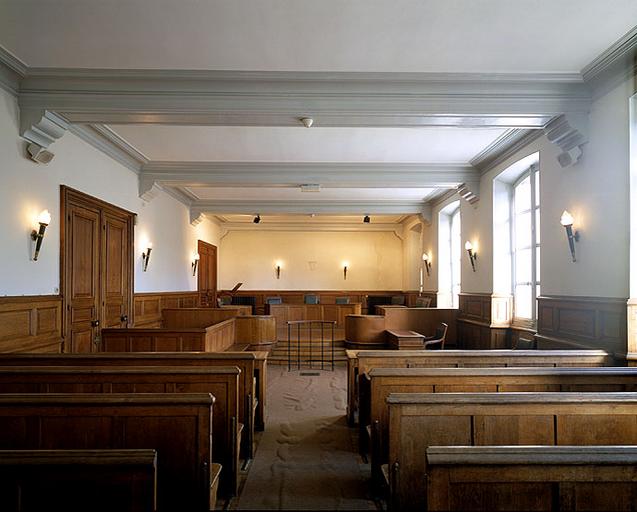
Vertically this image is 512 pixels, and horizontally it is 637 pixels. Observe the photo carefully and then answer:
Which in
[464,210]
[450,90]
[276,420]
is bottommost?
[276,420]

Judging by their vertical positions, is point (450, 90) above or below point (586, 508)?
above

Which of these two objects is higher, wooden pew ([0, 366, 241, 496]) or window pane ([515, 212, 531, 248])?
window pane ([515, 212, 531, 248])

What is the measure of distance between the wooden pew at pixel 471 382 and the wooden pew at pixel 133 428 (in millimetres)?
1326

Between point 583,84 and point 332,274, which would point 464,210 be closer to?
point 583,84

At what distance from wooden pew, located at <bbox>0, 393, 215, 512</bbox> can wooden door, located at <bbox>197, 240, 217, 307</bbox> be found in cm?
1036

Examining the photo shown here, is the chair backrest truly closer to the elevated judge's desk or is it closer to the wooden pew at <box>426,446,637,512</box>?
the elevated judge's desk

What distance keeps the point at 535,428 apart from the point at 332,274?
1346 centimetres

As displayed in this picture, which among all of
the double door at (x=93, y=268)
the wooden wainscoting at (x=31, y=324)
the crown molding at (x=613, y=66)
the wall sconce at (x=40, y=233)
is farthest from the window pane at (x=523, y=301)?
the wall sconce at (x=40, y=233)

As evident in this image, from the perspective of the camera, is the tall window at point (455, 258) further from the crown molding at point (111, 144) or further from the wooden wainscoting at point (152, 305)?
the crown molding at point (111, 144)

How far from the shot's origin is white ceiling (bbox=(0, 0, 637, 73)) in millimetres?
3602

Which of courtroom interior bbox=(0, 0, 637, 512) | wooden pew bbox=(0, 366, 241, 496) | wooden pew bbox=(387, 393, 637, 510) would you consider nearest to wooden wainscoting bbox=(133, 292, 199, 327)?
courtroom interior bbox=(0, 0, 637, 512)

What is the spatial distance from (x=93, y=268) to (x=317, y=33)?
15.0 feet

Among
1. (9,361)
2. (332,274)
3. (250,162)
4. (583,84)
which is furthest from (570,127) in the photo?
(332,274)

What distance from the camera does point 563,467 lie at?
1663mm
